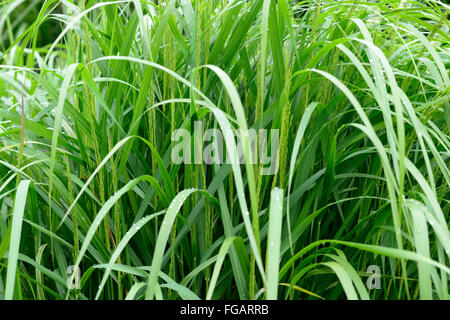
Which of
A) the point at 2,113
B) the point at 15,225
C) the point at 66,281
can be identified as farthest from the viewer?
the point at 2,113

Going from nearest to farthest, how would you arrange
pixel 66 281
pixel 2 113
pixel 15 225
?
pixel 15 225, pixel 66 281, pixel 2 113

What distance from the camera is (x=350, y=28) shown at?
824mm

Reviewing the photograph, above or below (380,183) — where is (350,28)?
above

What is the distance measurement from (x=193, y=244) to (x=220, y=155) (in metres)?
0.15

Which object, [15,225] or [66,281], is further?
[66,281]

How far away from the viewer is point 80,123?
782mm
